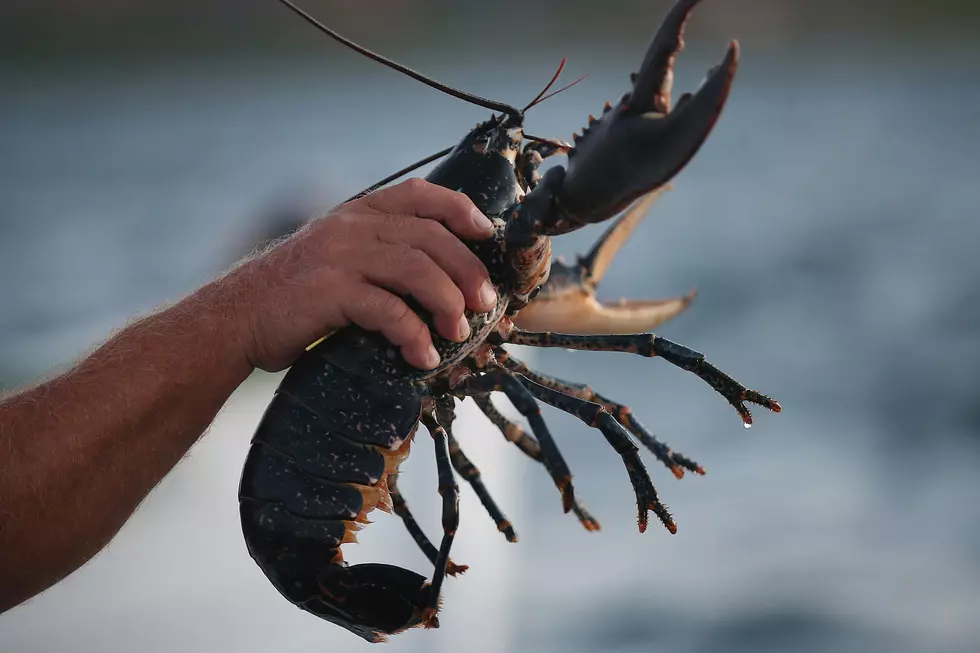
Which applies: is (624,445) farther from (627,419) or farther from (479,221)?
(479,221)

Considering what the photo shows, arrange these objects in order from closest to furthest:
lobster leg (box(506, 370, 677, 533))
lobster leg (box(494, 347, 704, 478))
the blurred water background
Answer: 1. lobster leg (box(506, 370, 677, 533))
2. lobster leg (box(494, 347, 704, 478))
3. the blurred water background

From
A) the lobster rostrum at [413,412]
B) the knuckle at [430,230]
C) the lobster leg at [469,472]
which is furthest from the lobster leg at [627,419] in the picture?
the knuckle at [430,230]

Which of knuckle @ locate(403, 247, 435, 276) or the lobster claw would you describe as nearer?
the lobster claw

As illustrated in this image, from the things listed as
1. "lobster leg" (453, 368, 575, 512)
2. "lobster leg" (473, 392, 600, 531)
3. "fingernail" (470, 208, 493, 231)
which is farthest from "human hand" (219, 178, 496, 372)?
"lobster leg" (473, 392, 600, 531)

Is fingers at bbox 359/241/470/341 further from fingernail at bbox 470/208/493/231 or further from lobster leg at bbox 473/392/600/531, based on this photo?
lobster leg at bbox 473/392/600/531

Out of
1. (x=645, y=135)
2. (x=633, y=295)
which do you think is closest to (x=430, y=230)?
(x=645, y=135)

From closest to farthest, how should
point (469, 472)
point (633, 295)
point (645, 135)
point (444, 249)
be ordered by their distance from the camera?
point (645, 135), point (444, 249), point (469, 472), point (633, 295)

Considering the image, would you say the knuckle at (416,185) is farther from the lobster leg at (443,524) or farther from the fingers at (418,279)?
the lobster leg at (443,524)
